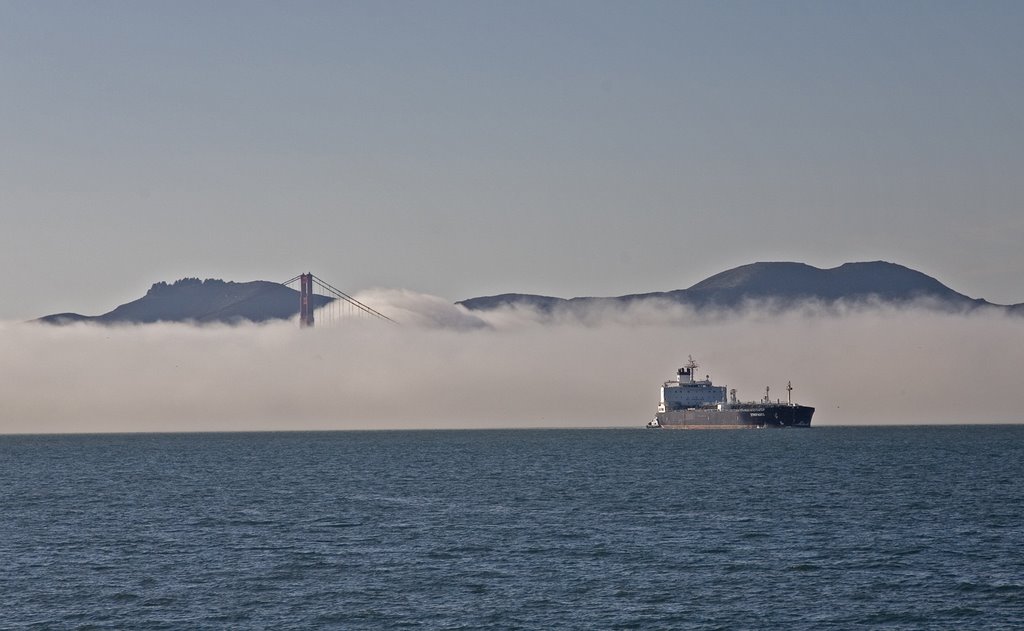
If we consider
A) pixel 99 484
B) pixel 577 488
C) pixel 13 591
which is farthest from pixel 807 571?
pixel 99 484

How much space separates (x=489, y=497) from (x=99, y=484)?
49.4 m

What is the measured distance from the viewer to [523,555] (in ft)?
209

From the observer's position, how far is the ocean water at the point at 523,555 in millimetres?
48406

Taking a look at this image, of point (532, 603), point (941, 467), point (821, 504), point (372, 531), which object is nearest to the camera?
point (532, 603)

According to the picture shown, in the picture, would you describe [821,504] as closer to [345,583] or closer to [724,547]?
[724,547]

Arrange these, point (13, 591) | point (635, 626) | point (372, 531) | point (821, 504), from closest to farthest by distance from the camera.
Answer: point (635, 626) → point (13, 591) → point (372, 531) → point (821, 504)

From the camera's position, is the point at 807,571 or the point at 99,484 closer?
the point at 807,571

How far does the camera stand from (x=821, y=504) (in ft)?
296

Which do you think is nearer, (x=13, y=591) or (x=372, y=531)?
(x=13, y=591)

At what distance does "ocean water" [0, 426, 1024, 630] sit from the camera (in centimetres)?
4841

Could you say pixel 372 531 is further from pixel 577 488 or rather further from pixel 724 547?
pixel 577 488

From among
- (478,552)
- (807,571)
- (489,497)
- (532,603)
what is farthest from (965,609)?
(489,497)

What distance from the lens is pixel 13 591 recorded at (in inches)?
2126

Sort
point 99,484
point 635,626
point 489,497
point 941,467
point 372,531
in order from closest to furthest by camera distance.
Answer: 1. point 635,626
2. point 372,531
3. point 489,497
4. point 99,484
5. point 941,467
